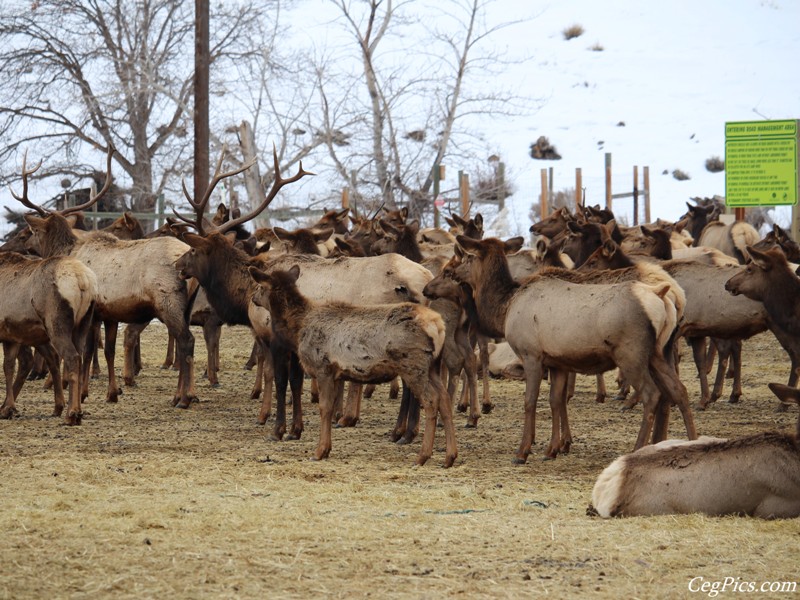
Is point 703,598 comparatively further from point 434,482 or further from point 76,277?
point 76,277

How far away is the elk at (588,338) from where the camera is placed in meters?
9.08

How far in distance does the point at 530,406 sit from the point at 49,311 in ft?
15.6

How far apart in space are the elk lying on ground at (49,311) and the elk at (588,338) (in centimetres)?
408

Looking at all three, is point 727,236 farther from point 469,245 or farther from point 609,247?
point 469,245

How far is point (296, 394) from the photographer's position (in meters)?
10.6

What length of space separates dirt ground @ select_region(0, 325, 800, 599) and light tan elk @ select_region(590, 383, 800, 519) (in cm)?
17

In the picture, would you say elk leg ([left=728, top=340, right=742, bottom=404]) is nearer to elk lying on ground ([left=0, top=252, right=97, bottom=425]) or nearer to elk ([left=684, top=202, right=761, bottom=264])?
elk ([left=684, top=202, right=761, bottom=264])

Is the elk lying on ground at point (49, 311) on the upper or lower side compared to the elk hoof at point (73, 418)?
upper

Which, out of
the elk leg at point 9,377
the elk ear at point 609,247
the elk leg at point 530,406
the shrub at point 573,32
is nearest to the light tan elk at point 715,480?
the elk leg at point 530,406

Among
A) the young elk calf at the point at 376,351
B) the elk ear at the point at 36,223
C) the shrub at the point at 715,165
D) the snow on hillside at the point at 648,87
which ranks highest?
the snow on hillside at the point at 648,87

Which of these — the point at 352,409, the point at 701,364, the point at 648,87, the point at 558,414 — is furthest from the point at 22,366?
the point at 648,87

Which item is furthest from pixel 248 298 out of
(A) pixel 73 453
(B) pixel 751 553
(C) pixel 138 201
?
(C) pixel 138 201

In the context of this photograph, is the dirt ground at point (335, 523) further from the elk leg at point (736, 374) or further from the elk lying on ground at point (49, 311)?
the elk leg at point (736, 374)

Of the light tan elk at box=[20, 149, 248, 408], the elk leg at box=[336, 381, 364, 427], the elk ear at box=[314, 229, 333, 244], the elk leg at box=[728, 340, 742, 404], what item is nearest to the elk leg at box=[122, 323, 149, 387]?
the light tan elk at box=[20, 149, 248, 408]
